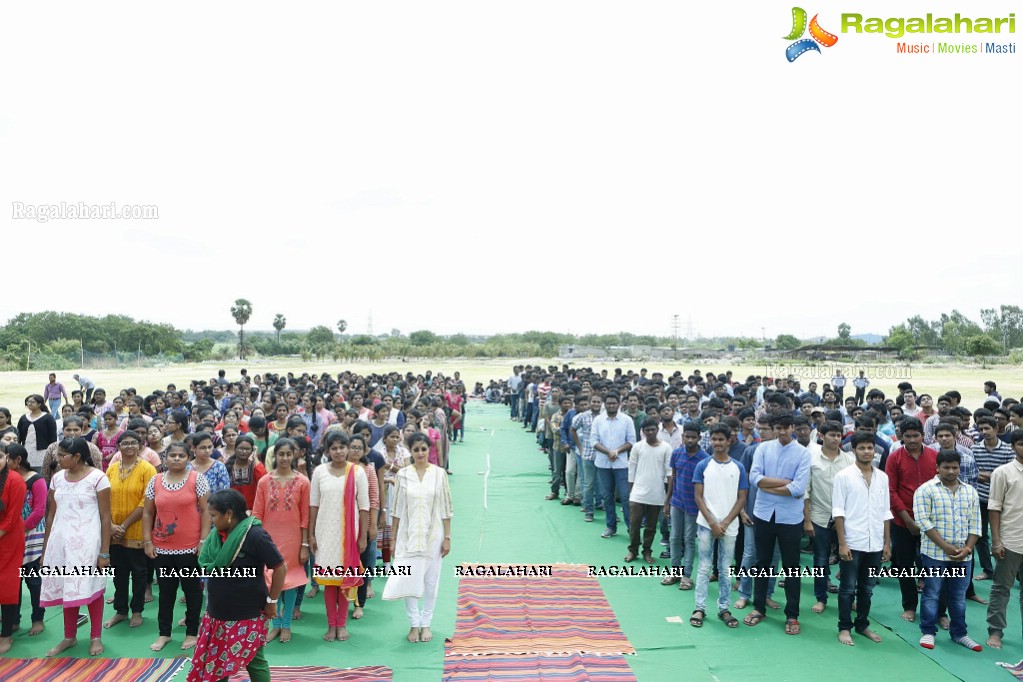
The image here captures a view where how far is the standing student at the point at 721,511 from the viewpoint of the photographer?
5.46m

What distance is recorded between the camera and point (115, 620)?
541 cm

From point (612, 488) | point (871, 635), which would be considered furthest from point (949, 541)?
point (612, 488)

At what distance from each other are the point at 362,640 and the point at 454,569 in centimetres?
181

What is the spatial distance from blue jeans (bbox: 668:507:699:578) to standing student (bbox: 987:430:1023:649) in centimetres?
240

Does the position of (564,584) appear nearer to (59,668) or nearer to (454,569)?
(454,569)

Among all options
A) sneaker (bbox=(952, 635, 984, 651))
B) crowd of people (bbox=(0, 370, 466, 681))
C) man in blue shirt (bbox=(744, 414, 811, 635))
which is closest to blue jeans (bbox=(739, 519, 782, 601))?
man in blue shirt (bbox=(744, 414, 811, 635))

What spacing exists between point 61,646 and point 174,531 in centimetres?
122

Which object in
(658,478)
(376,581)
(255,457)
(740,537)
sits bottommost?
(376,581)

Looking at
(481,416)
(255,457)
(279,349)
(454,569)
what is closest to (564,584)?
(454,569)

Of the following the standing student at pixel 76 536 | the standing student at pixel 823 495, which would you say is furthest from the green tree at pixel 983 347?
the standing student at pixel 76 536

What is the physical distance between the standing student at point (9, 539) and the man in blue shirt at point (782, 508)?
5.96m

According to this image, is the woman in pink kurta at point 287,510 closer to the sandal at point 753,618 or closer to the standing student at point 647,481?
the standing student at point 647,481

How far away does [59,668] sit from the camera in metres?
4.64

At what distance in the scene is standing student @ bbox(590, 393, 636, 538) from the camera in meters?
7.94
